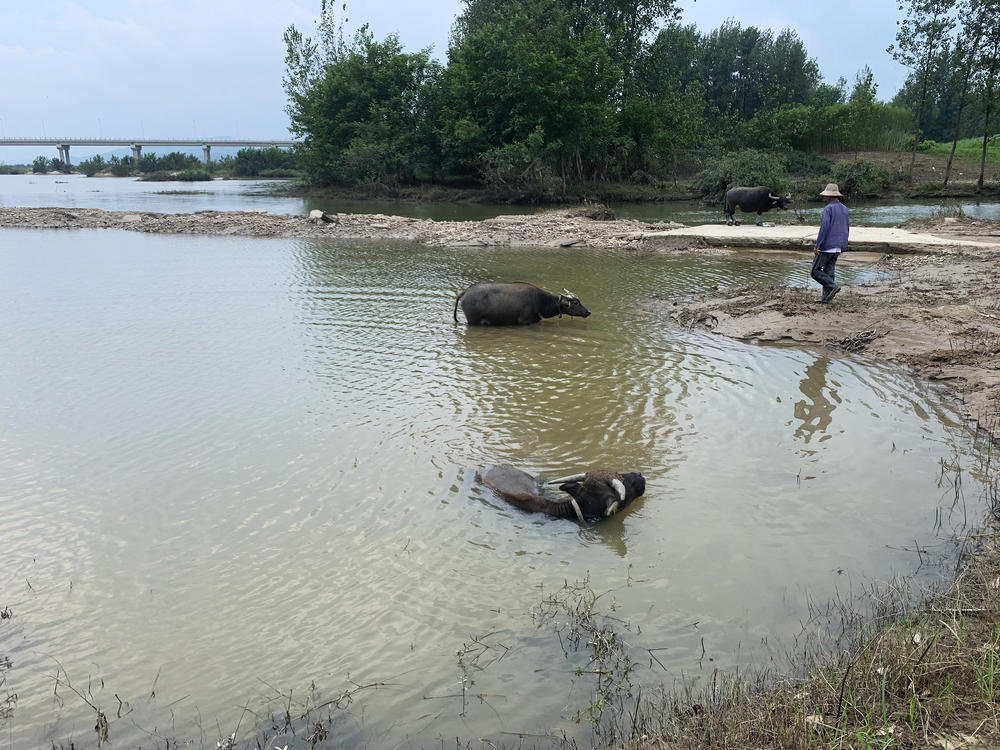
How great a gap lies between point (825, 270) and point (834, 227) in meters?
0.81

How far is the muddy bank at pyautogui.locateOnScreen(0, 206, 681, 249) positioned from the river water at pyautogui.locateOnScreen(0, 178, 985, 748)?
36.3 ft

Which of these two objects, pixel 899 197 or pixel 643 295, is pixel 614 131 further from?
pixel 643 295

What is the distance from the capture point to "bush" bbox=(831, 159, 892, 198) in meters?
35.0

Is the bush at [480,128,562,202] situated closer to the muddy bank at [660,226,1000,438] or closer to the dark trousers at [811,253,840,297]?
the muddy bank at [660,226,1000,438]

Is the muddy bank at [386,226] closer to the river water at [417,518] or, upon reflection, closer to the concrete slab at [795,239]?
the concrete slab at [795,239]

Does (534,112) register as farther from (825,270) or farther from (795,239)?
(825,270)

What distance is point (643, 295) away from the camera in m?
13.9

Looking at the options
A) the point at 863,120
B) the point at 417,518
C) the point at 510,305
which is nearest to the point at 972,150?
the point at 863,120

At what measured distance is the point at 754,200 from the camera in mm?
23391

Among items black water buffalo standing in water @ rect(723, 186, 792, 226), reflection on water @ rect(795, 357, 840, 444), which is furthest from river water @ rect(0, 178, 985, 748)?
black water buffalo standing in water @ rect(723, 186, 792, 226)

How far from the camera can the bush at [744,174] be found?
1193 inches

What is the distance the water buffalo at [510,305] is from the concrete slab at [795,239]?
9.72 m

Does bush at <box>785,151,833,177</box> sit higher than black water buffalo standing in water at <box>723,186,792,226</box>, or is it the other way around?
bush at <box>785,151,833,177</box>

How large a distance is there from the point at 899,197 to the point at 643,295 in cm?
2955
